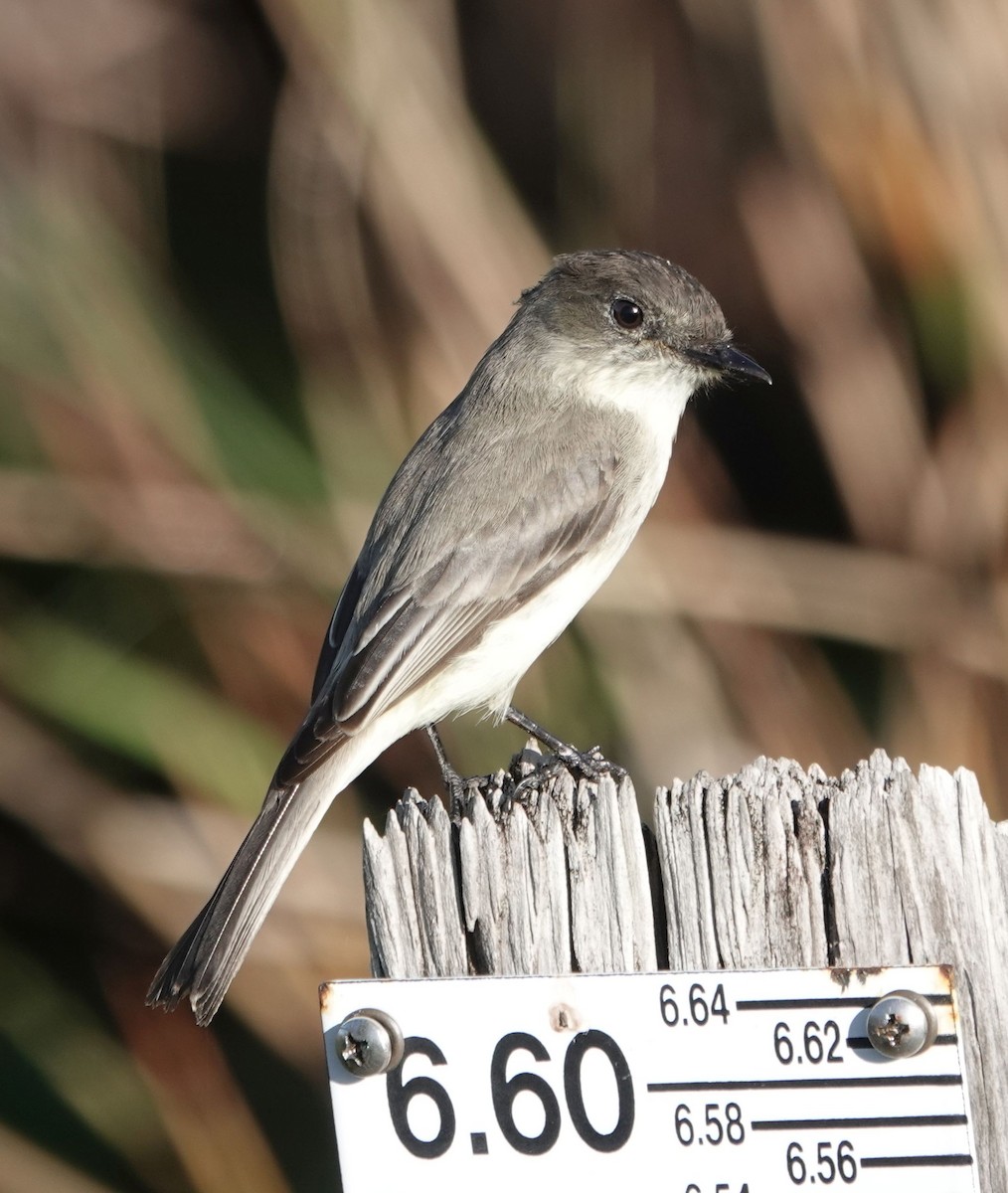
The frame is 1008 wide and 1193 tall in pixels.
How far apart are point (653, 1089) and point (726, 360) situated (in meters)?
2.06

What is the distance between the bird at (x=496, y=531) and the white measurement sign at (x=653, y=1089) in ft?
2.11

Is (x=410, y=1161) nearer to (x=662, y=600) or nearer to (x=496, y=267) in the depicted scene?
(x=662, y=600)

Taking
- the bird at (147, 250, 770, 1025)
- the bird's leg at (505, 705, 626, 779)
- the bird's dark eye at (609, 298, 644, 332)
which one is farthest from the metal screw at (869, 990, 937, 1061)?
the bird's dark eye at (609, 298, 644, 332)

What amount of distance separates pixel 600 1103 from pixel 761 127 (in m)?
3.06

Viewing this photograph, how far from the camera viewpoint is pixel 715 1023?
184 cm

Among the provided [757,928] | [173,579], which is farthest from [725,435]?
[757,928]

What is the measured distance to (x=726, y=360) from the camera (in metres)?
3.57

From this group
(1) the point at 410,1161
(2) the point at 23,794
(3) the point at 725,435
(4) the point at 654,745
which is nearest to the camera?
(1) the point at 410,1161

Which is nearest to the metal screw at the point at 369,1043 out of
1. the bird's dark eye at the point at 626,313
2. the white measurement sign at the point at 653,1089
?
the white measurement sign at the point at 653,1089

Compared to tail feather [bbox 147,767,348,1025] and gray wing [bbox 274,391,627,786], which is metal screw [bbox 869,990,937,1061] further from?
gray wing [bbox 274,391,627,786]

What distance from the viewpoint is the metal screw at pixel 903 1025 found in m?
1.73

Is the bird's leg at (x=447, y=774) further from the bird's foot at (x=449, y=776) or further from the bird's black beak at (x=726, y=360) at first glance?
the bird's black beak at (x=726, y=360)

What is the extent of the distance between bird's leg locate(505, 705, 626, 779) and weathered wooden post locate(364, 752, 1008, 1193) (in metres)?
0.57

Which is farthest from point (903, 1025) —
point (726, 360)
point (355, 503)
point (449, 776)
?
point (355, 503)
